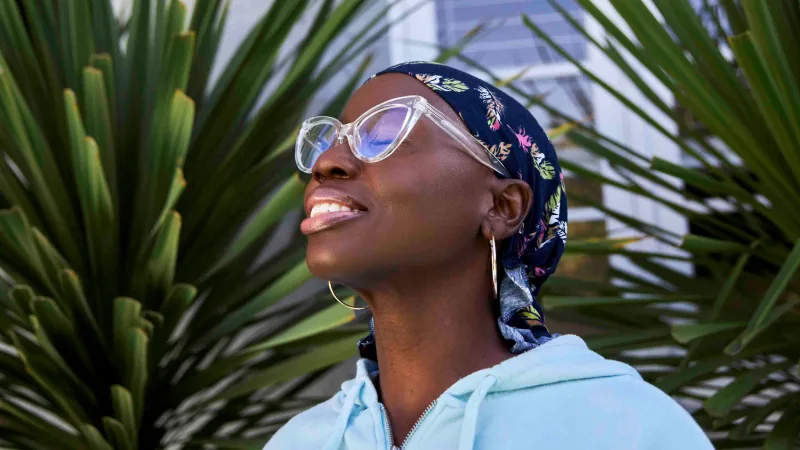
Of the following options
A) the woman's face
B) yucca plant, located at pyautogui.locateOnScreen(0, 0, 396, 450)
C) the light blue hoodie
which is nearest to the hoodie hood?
the light blue hoodie

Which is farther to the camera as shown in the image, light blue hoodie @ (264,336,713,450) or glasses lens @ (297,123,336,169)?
glasses lens @ (297,123,336,169)

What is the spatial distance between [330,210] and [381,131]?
0.11 m

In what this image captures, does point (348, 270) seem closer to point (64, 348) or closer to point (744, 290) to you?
point (64, 348)

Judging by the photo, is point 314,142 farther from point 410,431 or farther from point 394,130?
point 410,431

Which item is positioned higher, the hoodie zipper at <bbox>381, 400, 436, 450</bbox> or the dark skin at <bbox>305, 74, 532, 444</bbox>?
the dark skin at <bbox>305, 74, 532, 444</bbox>

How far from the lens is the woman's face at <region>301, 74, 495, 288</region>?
38.7 inches

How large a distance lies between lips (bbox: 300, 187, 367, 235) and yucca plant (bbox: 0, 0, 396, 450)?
1.65ft

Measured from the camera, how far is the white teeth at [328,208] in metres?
1.01

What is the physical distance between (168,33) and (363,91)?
2.77 feet

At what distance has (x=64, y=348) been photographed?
5.35 feet

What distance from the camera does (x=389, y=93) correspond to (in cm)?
107

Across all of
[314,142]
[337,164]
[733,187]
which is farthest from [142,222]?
[733,187]

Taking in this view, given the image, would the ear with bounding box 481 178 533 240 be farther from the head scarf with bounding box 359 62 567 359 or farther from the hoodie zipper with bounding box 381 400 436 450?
the hoodie zipper with bounding box 381 400 436 450

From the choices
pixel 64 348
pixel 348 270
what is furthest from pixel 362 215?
pixel 64 348
